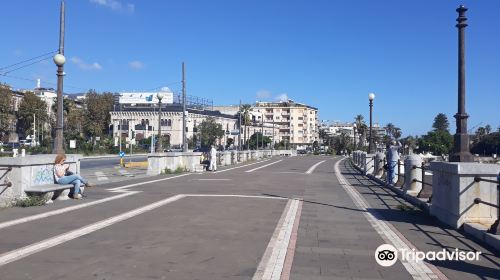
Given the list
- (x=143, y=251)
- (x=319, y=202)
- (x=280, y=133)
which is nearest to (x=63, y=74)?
(x=319, y=202)

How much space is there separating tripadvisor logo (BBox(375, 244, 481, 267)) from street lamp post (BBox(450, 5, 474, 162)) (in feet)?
12.4

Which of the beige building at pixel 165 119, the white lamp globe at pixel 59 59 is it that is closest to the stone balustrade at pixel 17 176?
the white lamp globe at pixel 59 59

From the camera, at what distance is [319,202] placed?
16219 millimetres

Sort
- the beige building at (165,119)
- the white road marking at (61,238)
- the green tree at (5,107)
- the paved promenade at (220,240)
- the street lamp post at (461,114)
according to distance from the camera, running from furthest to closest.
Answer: the beige building at (165,119) < the green tree at (5,107) < the street lamp post at (461,114) < the white road marking at (61,238) < the paved promenade at (220,240)

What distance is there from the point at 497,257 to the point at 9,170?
11.3 m

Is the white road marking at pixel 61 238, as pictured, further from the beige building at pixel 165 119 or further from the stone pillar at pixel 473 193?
the beige building at pixel 165 119

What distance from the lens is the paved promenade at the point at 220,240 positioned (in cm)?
718

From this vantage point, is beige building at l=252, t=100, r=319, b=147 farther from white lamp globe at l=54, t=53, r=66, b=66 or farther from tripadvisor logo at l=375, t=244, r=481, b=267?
tripadvisor logo at l=375, t=244, r=481, b=267

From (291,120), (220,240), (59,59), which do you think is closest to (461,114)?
(220,240)

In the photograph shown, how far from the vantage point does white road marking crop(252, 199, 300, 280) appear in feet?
23.1

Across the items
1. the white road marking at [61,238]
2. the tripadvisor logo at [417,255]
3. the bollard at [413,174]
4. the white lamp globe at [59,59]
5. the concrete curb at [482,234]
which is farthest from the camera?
the bollard at [413,174]

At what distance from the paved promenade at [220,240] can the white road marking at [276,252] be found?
0.01 meters

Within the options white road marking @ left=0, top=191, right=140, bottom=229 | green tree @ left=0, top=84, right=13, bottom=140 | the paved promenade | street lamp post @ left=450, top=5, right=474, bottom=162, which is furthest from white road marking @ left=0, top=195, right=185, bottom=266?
green tree @ left=0, top=84, right=13, bottom=140

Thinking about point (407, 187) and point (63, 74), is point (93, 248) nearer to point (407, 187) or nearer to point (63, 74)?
point (63, 74)
